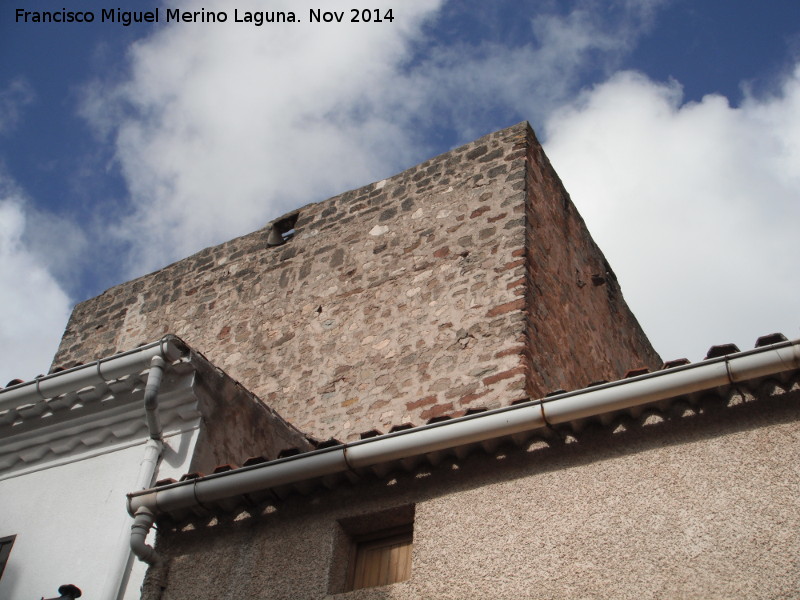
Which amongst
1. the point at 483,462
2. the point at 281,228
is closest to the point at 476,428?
the point at 483,462

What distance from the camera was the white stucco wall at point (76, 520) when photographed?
5.89 metres

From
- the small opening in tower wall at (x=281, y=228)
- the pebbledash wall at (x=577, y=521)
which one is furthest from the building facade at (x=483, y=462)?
the small opening in tower wall at (x=281, y=228)

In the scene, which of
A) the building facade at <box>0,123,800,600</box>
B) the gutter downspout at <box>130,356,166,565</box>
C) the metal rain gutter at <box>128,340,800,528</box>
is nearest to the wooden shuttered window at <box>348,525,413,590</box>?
the building facade at <box>0,123,800,600</box>

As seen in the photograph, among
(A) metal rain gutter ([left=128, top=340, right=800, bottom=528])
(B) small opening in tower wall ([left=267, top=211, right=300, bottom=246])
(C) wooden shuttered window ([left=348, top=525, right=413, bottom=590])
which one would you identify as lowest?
(C) wooden shuttered window ([left=348, top=525, right=413, bottom=590])

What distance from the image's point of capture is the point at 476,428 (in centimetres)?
514

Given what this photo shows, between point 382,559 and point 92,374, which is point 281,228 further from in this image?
point 382,559

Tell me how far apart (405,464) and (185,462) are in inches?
65.2

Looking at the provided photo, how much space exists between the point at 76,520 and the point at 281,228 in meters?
5.15

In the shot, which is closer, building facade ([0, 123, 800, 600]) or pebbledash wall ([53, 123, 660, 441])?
building facade ([0, 123, 800, 600])

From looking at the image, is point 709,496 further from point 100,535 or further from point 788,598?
point 100,535

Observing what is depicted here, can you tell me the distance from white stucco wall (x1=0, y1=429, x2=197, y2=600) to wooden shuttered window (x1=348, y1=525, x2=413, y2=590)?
1260 mm

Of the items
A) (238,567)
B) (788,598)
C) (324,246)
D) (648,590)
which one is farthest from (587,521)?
(324,246)

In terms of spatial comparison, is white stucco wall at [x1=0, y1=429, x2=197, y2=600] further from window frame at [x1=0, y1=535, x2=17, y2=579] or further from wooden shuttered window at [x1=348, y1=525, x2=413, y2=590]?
wooden shuttered window at [x1=348, y1=525, x2=413, y2=590]

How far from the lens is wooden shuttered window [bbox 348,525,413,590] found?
5.22 metres
